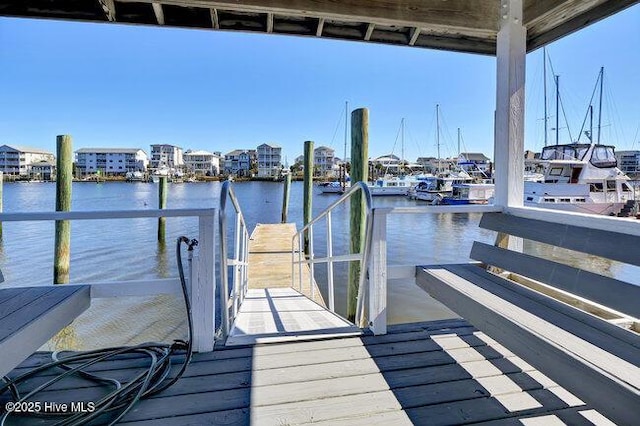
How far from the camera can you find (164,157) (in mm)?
73812

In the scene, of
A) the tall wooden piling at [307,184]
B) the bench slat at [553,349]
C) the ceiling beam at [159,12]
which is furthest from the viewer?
the tall wooden piling at [307,184]

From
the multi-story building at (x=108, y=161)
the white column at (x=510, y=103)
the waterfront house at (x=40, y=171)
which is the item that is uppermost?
the multi-story building at (x=108, y=161)

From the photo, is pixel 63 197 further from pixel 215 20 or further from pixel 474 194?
pixel 474 194

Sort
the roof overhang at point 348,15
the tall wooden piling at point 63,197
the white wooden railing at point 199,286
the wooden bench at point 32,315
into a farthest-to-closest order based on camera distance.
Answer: the tall wooden piling at point 63,197 < the roof overhang at point 348,15 < the white wooden railing at point 199,286 < the wooden bench at point 32,315

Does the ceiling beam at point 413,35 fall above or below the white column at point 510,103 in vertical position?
above

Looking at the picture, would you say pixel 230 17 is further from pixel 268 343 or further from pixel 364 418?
pixel 364 418

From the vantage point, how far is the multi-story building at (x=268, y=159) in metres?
69.7

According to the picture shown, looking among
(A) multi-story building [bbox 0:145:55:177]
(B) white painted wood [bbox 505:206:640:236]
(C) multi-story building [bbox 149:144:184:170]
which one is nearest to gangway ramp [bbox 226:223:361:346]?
(B) white painted wood [bbox 505:206:640:236]

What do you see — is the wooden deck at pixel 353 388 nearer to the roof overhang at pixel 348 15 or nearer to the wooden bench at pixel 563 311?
the wooden bench at pixel 563 311

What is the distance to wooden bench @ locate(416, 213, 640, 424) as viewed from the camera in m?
0.97

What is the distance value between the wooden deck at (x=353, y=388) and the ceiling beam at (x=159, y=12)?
6.90 ft

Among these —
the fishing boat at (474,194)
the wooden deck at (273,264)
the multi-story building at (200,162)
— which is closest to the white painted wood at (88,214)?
the wooden deck at (273,264)

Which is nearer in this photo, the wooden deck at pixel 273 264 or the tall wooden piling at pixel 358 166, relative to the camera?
the tall wooden piling at pixel 358 166

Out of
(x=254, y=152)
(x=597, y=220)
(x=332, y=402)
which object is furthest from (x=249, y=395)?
(x=254, y=152)
